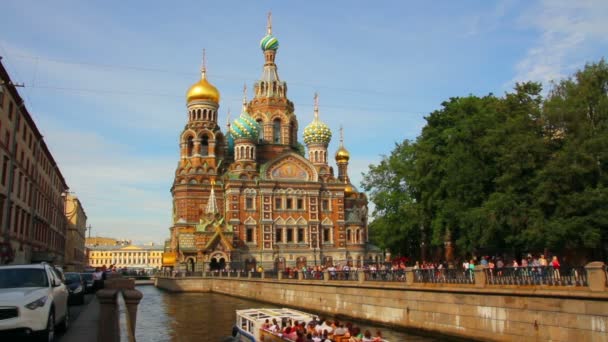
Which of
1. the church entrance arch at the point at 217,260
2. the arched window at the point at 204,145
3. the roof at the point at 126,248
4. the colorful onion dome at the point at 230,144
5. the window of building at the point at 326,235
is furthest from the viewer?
the roof at the point at 126,248

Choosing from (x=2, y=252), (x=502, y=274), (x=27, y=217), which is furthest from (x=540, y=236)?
(x=27, y=217)

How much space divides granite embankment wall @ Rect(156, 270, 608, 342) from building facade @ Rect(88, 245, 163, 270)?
397 ft

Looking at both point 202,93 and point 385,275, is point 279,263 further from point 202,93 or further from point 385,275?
point 385,275

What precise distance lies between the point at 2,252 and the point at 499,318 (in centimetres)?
2102

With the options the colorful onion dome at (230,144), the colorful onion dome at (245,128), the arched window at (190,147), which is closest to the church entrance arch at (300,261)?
the colorful onion dome at (245,128)

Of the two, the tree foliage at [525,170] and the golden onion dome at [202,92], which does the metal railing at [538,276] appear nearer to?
the tree foliage at [525,170]

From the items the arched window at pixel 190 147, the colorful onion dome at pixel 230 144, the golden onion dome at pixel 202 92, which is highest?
the golden onion dome at pixel 202 92

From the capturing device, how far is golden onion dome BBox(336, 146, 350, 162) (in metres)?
74.4

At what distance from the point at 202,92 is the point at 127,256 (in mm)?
92472

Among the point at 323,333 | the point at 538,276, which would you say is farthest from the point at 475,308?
the point at 323,333

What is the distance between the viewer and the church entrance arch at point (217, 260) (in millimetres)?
55531

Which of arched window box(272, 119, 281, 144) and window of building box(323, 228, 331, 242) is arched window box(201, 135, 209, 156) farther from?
window of building box(323, 228, 331, 242)

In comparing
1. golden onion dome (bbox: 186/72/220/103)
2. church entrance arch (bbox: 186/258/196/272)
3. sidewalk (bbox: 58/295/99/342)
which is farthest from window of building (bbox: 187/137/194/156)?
sidewalk (bbox: 58/295/99/342)

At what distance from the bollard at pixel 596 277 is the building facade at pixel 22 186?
75.8ft
